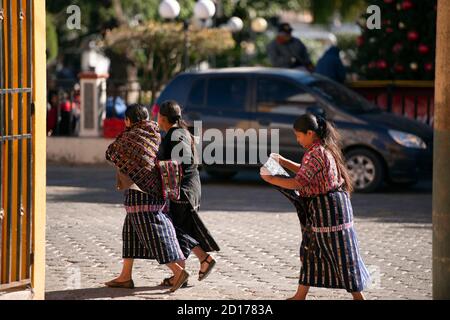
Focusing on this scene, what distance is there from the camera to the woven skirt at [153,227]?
9078 mm

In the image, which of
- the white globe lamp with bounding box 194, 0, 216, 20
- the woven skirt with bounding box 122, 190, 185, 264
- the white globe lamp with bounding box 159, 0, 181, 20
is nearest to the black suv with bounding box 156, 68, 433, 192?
the woven skirt with bounding box 122, 190, 185, 264


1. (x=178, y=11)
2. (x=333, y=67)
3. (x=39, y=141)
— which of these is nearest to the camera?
(x=39, y=141)

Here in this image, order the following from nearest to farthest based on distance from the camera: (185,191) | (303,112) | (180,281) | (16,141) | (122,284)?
(16,141), (180,281), (122,284), (185,191), (303,112)

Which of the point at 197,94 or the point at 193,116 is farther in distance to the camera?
the point at 197,94

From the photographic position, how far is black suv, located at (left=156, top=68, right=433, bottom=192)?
15781 millimetres

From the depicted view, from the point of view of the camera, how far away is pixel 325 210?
8188 millimetres

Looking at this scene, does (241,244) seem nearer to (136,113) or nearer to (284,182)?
(136,113)

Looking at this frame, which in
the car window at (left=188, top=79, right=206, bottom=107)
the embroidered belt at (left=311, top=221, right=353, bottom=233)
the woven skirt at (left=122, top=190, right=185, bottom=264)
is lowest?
the woven skirt at (left=122, top=190, right=185, bottom=264)

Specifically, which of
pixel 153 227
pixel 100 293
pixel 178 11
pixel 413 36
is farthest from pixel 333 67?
pixel 100 293

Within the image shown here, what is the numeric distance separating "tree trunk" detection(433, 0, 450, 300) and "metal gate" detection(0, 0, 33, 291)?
8.83 feet

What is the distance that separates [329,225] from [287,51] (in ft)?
42.2

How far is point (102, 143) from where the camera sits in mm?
19406

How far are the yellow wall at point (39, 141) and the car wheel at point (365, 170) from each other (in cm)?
841

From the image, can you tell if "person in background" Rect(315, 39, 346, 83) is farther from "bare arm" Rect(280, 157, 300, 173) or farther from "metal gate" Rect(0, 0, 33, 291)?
"metal gate" Rect(0, 0, 33, 291)
